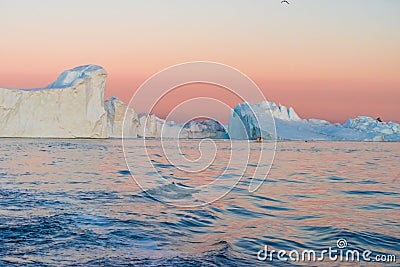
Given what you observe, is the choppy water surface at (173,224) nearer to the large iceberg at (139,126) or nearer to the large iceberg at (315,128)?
the large iceberg at (139,126)

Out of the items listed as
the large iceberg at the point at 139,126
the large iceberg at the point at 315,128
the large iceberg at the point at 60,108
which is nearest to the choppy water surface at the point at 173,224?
the large iceberg at the point at 60,108

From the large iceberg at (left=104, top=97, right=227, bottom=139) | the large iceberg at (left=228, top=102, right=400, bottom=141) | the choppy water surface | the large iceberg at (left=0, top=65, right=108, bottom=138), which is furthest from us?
the large iceberg at (left=228, top=102, right=400, bottom=141)

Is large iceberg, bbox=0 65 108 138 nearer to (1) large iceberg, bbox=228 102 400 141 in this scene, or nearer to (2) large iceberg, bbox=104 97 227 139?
(2) large iceberg, bbox=104 97 227 139

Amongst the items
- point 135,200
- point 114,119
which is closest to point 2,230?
point 135,200

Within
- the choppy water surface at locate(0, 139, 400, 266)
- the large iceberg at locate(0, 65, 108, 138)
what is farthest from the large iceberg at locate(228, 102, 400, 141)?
the choppy water surface at locate(0, 139, 400, 266)

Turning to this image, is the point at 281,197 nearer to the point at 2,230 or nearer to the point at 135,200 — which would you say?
the point at 135,200

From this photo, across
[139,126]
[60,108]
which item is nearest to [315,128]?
[139,126]

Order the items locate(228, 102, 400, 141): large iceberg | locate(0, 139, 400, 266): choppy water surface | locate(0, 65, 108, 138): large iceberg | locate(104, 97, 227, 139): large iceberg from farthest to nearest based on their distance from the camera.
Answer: locate(228, 102, 400, 141): large iceberg
locate(104, 97, 227, 139): large iceberg
locate(0, 65, 108, 138): large iceberg
locate(0, 139, 400, 266): choppy water surface

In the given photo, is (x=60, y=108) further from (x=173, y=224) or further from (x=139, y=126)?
(x=173, y=224)

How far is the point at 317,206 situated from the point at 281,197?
168 cm

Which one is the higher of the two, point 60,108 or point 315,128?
point 315,128

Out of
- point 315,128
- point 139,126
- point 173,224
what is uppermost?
point 315,128

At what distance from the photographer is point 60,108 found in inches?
2169

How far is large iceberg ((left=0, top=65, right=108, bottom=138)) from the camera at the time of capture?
52969 millimetres
